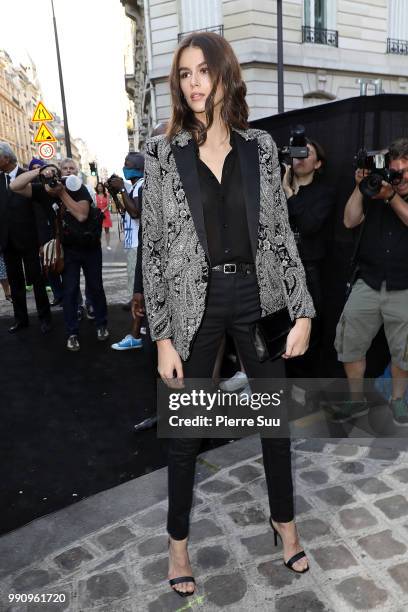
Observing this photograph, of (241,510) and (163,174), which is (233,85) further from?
(241,510)

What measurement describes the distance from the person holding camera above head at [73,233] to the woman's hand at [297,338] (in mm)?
3821

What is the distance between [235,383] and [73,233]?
2451mm

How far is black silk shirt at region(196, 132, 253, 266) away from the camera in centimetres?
193

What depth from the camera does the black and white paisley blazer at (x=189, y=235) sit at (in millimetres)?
1906

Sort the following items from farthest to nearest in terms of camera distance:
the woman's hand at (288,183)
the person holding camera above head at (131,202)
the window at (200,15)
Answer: the window at (200,15) → the person holding camera above head at (131,202) → the woman's hand at (288,183)

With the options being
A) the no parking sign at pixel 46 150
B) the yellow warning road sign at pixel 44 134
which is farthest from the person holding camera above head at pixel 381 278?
the no parking sign at pixel 46 150

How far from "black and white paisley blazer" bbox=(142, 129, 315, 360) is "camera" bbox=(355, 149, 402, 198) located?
1117 millimetres

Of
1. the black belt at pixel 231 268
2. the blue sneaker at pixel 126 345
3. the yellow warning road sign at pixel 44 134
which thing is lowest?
the blue sneaker at pixel 126 345

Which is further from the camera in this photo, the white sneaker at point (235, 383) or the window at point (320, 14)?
the window at point (320, 14)

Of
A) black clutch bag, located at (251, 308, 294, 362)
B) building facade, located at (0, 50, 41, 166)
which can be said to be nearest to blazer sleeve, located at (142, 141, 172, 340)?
black clutch bag, located at (251, 308, 294, 362)

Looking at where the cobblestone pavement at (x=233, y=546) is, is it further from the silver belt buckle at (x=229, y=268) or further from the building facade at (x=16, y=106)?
the building facade at (x=16, y=106)

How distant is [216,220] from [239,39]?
57.3 ft

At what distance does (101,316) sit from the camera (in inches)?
237

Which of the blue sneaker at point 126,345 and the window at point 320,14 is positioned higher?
the window at point 320,14
